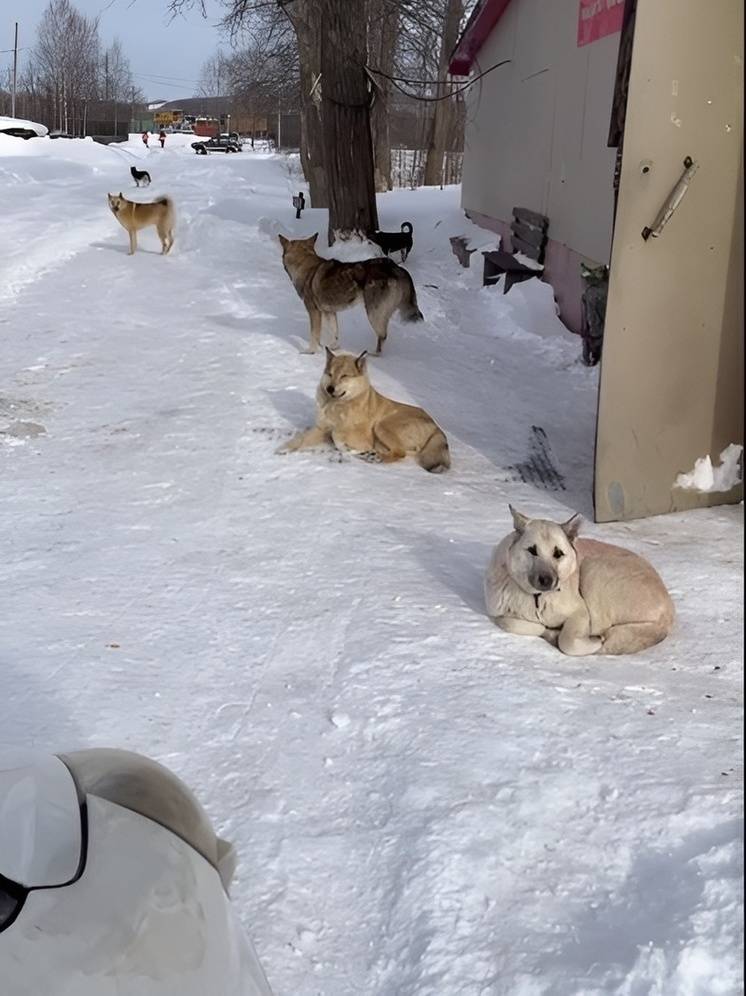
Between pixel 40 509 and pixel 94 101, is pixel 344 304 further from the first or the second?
pixel 94 101

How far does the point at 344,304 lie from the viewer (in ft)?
31.1

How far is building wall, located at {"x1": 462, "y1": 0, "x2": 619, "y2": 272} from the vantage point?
9.82 m

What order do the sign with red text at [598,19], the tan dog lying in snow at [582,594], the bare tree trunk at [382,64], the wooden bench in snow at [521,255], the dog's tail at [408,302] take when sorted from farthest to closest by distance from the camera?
1. the bare tree trunk at [382,64]
2. the wooden bench in snow at [521,255]
3. the dog's tail at [408,302]
4. the sign with red text at [598,19]
5. the tan dog lying in snow at [582,594]

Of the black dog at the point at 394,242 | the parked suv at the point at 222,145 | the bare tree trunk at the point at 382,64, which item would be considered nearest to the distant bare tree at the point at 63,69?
the parked suv at the point at 222,145

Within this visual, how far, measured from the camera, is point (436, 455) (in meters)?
6.59

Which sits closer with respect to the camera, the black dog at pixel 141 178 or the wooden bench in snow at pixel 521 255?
the wooden bench in snow at pixel 521 255

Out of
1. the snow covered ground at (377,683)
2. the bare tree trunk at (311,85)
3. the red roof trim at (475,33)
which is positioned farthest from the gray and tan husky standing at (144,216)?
the snow covered ground at (377,683)

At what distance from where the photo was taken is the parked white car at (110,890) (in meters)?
1.54

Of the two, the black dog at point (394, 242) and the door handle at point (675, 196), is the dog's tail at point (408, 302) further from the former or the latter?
the door handle at point (675, 196)

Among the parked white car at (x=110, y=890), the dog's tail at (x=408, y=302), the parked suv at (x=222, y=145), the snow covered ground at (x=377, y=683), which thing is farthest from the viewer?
the parked suv at (x=222, y=145)

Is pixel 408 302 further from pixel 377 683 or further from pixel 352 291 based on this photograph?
pixel 377 683

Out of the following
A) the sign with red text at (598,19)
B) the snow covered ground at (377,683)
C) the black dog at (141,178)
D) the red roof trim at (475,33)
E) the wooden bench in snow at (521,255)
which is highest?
the red roof trim at (475,33)

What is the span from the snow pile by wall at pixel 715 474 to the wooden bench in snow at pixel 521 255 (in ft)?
21.6

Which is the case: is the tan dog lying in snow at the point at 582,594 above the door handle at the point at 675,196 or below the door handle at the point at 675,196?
below
